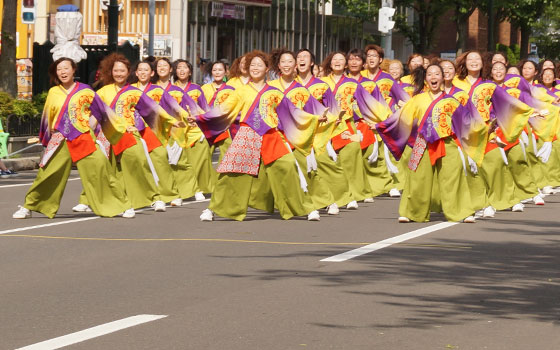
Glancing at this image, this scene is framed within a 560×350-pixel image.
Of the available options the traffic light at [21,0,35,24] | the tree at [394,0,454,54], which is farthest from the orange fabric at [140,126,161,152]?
the tree at [394,0,454,54]

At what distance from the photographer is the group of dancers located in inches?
603

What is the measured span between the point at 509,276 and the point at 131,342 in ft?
12.7

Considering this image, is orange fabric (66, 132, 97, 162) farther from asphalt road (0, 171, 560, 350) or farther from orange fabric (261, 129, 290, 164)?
orange fabric (261, 129, 290, 164)

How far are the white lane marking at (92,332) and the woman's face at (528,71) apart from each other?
12.4 meters

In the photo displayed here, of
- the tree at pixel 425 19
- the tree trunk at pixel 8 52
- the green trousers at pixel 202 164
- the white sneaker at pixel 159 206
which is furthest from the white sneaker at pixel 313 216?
the tree at pixel 425 19

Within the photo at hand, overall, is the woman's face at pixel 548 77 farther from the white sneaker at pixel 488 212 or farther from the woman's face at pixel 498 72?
the white sneaker at pixel 488 212

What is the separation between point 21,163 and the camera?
24.4m

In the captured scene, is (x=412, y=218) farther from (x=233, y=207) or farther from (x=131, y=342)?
(x=131, y=342)

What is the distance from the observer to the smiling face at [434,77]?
15164 millimetres

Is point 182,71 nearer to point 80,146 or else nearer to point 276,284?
point 80,146

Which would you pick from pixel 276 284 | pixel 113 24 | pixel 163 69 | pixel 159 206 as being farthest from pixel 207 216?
pixel 113 24

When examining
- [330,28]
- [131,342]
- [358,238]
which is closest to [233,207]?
[358,238]

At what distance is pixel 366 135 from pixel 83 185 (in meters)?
5.09

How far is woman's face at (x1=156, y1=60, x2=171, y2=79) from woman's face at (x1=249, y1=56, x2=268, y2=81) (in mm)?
2653
